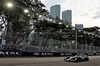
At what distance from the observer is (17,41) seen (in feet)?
59.8

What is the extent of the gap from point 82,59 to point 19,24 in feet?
66.9

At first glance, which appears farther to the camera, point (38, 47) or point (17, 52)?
point (38, 47)

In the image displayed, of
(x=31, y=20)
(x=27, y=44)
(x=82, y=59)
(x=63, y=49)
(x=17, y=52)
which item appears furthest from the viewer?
(x=31, y=20)

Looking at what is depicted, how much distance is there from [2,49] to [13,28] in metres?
15.1

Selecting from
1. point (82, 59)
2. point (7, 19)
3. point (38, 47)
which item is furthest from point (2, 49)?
point (7, 19)

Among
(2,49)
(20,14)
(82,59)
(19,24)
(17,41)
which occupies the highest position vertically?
(20,14)

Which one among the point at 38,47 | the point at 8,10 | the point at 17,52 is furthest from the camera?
the point at 8,10

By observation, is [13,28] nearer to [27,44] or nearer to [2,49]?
[27,44]

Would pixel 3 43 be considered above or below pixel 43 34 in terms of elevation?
below

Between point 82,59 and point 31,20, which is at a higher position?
point 31,20

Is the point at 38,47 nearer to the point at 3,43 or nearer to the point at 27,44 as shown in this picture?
the point at 27,44

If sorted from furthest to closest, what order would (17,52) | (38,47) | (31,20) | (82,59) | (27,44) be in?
(31,20) → (38,47) → (27,44) → (17,52) → (82,59)

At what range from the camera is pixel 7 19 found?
3031 cm

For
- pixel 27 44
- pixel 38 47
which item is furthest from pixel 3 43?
pixel 38 47
